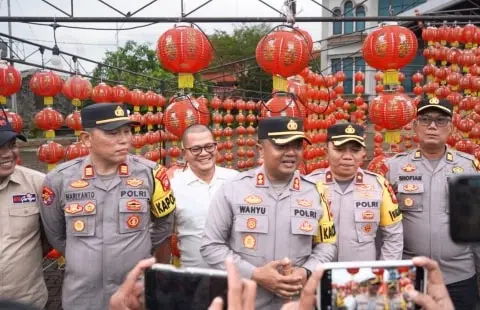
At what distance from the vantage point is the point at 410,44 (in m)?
4.36

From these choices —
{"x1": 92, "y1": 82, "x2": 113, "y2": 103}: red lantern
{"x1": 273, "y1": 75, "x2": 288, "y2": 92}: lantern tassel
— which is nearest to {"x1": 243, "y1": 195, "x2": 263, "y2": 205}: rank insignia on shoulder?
{"x1": 273, "y1": 75, "x2": 288, "y2": 92}: lantern tassel

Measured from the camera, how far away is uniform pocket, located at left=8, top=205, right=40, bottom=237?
247 cm

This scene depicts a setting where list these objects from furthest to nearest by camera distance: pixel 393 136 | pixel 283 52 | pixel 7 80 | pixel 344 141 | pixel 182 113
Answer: pixel 7 80 → pixel 393 136 → pixel 182 113 → pixel 283 52 → pixel 344 141

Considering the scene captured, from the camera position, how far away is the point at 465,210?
3.52ft

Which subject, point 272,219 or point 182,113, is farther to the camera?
point 182,113

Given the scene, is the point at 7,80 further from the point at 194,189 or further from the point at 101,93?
the point at 194,189

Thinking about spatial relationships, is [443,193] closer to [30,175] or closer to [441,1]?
[30,175]

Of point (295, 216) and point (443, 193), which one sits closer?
point (295, 216)

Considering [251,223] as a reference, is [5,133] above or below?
above

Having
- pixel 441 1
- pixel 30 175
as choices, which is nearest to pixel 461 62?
pixel 441 1

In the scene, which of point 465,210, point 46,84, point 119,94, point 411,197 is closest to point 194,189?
point 411,197

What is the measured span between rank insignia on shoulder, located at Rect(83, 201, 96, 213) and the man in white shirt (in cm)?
58

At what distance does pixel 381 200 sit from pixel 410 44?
2297mm

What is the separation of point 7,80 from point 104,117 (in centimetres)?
336
